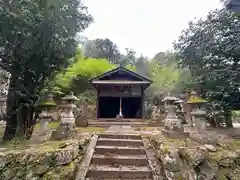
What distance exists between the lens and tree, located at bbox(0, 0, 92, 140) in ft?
22.9

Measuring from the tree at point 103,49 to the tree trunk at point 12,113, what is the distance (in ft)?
109

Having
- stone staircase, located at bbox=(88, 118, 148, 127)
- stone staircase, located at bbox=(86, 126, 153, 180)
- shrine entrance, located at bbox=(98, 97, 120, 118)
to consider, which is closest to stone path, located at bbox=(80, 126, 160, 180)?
stone staircase, located at bbox=(86, 126, 153, 180)

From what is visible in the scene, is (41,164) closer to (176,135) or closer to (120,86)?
(176,135)

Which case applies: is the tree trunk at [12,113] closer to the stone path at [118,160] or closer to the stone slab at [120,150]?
the stone path at [118,160]

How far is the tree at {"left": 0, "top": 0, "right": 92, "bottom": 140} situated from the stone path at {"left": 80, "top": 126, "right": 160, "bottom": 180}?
3529mm

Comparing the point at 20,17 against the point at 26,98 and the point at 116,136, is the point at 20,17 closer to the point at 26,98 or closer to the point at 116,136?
the point at 26,98

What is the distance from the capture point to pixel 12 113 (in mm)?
7840

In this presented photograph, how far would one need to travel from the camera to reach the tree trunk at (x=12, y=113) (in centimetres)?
786

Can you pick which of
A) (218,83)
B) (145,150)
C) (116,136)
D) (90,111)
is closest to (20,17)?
(116,136)

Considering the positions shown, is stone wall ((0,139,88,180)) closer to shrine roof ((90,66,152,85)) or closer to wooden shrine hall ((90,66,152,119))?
wooden shrine hall ((90,66,152,119))

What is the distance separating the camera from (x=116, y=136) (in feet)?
21.6

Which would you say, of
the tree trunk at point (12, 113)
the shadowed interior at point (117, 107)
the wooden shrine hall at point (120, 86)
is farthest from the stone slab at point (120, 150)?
the shadowed interior at point (117, 107)

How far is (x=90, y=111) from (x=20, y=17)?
14466 mm

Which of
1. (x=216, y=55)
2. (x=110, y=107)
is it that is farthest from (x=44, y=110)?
(x=110, y=107)
